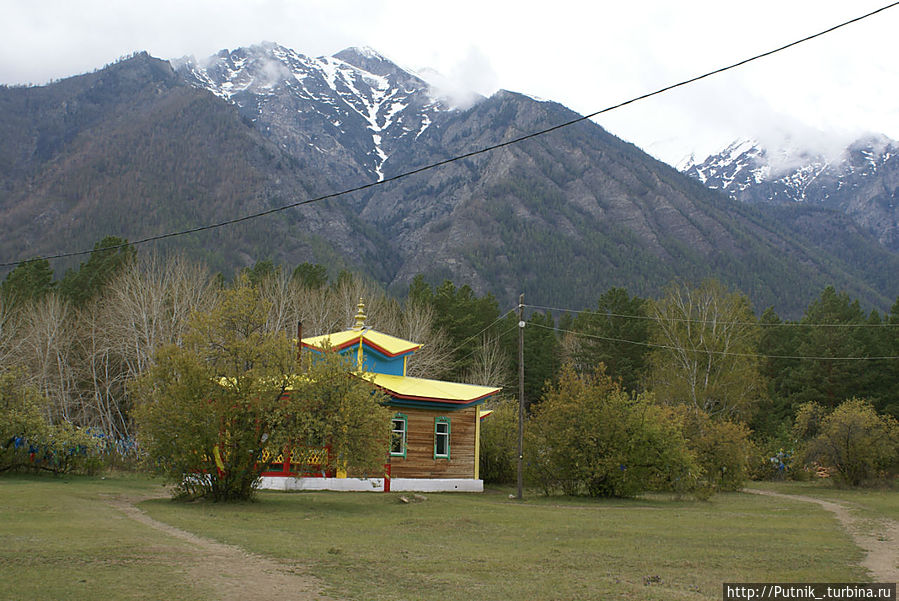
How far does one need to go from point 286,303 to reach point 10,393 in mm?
25984

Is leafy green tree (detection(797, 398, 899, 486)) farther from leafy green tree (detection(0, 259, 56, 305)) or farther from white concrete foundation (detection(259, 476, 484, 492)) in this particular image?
leafy green tree (detection(0, 259, 56, 305))

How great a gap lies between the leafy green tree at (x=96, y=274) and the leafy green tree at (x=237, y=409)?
39.1 meters

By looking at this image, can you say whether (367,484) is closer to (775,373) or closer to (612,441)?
(612,441)

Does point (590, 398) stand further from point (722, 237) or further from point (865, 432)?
point (722, 237)

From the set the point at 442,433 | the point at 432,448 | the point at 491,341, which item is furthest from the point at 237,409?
the point at 491,341

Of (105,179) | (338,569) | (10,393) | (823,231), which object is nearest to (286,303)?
(10,393)

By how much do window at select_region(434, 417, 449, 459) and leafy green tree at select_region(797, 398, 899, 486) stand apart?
20.0 metres

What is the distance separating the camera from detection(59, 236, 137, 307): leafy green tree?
57.2m

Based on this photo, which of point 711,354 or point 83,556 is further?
point 711,354

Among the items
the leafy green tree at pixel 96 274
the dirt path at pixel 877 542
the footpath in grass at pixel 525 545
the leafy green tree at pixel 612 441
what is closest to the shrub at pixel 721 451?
the leafy green tree at pixel 612 441

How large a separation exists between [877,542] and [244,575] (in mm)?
13153

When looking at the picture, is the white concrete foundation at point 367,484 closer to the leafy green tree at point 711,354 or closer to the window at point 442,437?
the window at point 442,437

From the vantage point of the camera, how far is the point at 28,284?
2341 inches

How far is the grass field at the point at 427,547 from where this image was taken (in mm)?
10086
